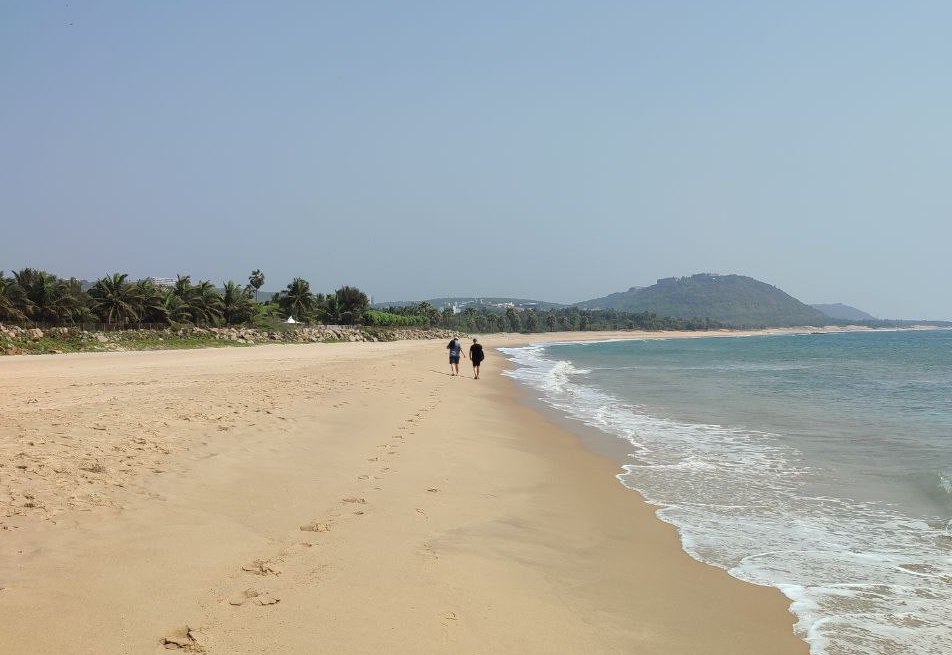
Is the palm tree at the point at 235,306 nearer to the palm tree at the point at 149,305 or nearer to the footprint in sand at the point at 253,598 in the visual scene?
the palm tree at the point at 149,305

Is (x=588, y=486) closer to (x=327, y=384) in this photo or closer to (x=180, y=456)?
(x=180, y=456)

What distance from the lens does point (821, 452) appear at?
40.8ft

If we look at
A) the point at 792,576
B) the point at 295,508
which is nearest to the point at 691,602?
the point at 792,576

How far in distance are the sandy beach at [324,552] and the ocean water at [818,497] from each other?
0.46 m

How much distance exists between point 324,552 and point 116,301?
54817 mm

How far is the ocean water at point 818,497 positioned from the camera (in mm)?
5188

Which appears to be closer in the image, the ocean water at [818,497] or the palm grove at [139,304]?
the ocean water at [818,497]

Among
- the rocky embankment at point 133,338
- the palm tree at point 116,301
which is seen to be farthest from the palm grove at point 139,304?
the rocky embankment at point 133,338

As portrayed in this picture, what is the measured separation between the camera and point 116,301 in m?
52.2

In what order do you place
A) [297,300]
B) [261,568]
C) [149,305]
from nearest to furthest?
1. [261,568]
2. [149,305]
3. [297,300]

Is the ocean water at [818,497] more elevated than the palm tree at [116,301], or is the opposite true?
the palm tree at [116,301]

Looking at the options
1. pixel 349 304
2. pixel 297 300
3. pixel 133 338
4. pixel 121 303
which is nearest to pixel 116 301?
pixel 121 303

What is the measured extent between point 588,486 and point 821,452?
19.2 feet

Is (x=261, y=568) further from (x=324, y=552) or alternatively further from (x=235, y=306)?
(x=235, y=306)
